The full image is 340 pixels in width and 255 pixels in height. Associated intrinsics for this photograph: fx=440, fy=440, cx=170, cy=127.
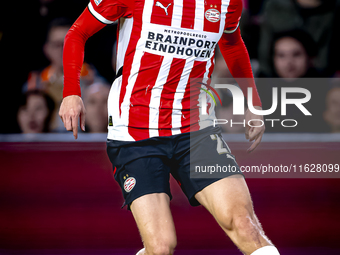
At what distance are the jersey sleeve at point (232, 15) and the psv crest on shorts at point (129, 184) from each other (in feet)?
2.66

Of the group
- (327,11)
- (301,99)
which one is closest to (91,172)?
(301,99)

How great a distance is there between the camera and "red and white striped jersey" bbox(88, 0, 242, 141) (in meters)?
1.86

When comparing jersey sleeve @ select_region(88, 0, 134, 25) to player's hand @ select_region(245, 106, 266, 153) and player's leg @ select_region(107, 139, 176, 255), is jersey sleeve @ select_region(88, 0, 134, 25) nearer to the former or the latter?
player's leg @ select_region(107, 139, 176, 255)

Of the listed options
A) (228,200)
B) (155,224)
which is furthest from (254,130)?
(155,224)

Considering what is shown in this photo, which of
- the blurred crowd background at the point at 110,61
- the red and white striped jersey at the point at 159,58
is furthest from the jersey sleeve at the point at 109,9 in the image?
the blurred crowd background at the point at 110,61

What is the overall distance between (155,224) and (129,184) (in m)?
0.21

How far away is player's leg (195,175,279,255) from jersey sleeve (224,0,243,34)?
0.71 metres

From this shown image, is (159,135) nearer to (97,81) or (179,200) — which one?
(179,200)

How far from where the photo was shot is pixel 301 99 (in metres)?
3.19

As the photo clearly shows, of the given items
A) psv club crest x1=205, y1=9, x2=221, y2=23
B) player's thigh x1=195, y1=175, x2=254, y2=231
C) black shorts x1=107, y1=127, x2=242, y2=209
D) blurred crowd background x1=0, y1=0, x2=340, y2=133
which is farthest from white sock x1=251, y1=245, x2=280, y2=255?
blurred crowd background x1=0, y1=0, x2=340, y2=133

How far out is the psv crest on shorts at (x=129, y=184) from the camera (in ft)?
6.00

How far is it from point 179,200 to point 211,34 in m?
1.33

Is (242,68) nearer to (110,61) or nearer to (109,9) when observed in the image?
Answer: (109,9)

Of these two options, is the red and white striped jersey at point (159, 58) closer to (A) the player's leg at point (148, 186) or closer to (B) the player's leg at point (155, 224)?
(A) the player's leg at point (148, 186)
